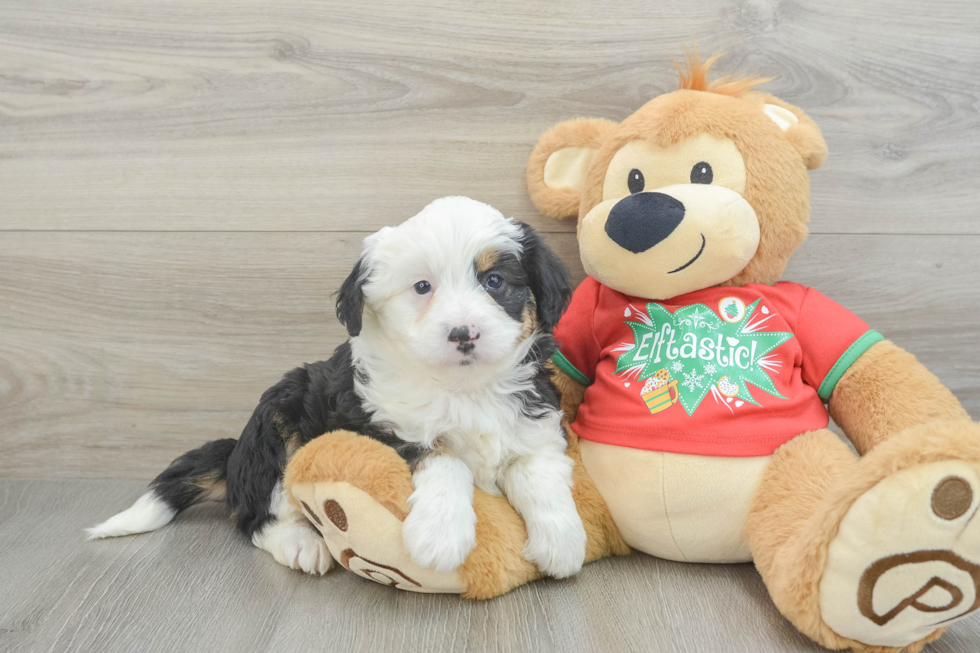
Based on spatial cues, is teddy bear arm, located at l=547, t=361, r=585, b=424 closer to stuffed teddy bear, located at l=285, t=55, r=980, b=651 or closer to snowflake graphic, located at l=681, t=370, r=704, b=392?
stuffed teddy bear, located at l=285, t=55, r=980, b=651

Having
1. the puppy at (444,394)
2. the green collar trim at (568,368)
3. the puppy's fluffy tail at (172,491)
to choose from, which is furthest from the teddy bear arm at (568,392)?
the puppy's fluffy tail at (172,491)

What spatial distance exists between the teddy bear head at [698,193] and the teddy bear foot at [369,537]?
694 mm

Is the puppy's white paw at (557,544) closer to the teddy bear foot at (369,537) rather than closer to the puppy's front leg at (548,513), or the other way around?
the puppy's front leg at (548,513)

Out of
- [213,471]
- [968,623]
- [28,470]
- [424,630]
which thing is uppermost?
[968,623]

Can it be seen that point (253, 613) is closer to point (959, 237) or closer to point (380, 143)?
point (380, 143)

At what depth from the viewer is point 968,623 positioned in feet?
4.04

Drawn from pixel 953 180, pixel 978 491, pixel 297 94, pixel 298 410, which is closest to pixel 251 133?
pixel 297 94

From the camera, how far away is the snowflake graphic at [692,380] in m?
1.41

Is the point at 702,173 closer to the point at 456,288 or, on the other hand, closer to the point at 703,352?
the point at 703,352

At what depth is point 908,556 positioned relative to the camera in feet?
3.34

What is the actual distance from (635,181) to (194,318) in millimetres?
1325

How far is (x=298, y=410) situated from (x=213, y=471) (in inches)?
14.7

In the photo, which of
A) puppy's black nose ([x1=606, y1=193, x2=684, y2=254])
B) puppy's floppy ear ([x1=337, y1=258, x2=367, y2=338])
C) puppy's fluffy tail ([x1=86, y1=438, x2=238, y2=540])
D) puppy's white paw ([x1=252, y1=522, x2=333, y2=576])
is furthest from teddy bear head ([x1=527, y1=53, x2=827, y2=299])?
puppy's fluffy tail ([x1=86, y1=438, x2=238, y2=540])

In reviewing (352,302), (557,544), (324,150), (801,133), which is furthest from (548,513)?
(324,150)
